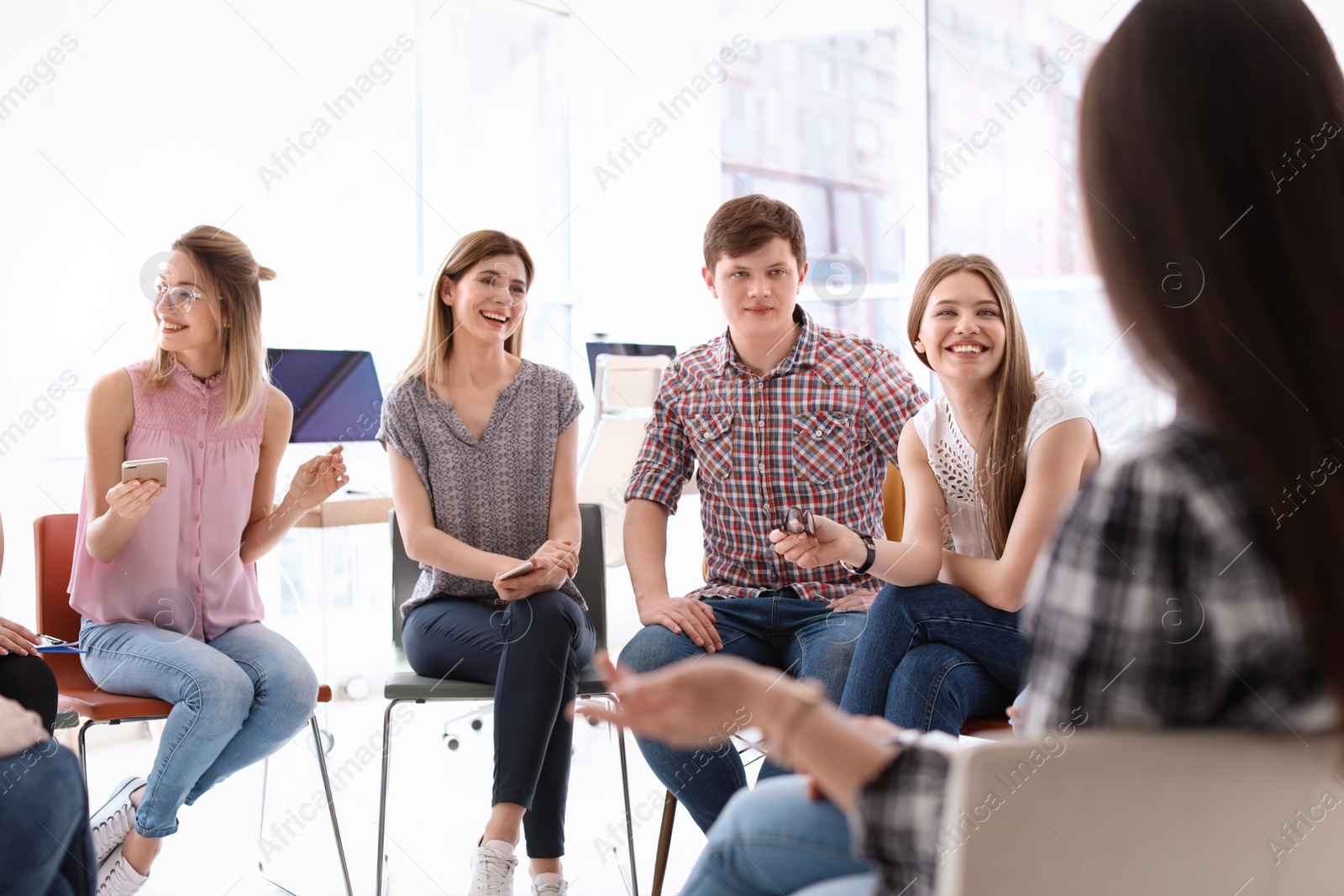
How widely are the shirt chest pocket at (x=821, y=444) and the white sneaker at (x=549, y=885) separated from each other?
2.89 ft

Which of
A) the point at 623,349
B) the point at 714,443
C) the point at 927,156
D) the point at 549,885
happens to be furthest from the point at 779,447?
the point at 927,156

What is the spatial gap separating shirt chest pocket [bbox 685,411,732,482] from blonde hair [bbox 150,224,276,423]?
93cm

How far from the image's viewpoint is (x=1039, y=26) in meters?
5.17

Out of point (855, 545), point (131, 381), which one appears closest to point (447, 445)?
point (131, 381)

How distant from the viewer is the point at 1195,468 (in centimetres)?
68

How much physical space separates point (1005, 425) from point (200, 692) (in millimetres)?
1490

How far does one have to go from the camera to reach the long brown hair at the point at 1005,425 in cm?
184

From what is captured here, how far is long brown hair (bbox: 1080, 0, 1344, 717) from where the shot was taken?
0.67 metres

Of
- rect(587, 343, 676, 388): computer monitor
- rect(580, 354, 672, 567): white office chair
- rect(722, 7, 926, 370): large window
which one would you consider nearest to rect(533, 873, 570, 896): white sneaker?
rect(580, 354, 672, 567): white office chair

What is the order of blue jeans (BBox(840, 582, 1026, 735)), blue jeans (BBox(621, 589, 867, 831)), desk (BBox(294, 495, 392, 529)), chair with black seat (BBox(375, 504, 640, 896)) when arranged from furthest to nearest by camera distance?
desk (BBox(294, 495, 392, 529)) < chair with black seat (BBox(375, 504, 640, 896)) < blue jeans (BBox(621, 589, 867, 831)) < blue jeans (BBox(840, 582, 1026, 735))

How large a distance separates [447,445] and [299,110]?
2.50 m

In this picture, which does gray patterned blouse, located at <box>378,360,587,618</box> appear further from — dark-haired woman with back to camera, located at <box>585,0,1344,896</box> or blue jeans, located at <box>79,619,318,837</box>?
dark-haired woman with back to camera, located at <box>585,0,1344,896</box>

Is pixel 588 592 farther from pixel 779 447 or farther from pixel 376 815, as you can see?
pixel 376 815

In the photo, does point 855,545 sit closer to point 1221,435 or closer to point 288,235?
point 1221,435
